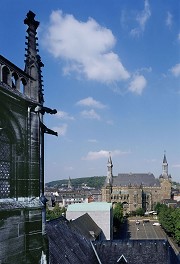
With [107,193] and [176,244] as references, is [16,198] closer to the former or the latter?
[176,244]

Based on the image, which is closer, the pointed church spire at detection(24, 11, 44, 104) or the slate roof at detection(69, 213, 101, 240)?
the pointed church spire at detection(24, 11, 44, 104)

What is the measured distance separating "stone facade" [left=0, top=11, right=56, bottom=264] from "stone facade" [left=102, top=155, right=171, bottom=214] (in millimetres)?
130357

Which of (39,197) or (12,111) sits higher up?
(12,111)

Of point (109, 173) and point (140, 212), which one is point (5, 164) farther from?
point (109, 173)

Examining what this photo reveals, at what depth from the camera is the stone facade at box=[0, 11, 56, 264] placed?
8.92 metres

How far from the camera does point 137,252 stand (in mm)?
31812

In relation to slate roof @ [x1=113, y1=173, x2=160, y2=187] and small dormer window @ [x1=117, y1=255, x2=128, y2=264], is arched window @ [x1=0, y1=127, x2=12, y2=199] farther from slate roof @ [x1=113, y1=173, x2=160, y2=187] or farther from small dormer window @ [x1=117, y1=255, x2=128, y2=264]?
slate roof @ [x1=113, y1=173, x2=160, y2=187]

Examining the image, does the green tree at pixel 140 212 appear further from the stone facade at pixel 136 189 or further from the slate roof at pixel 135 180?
the slate roof at pixel 135 180

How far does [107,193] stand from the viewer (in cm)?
13888

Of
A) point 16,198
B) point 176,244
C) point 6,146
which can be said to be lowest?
point 176,244

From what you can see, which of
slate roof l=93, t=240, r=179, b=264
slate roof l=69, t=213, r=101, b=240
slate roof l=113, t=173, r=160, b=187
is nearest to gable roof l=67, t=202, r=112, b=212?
slate roof l=69, t=213, r=101, b=240

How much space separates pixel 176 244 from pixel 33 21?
A: 69.5 m

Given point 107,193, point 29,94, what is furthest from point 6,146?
point 107,193

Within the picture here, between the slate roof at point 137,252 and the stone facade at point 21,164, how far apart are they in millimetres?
23365
